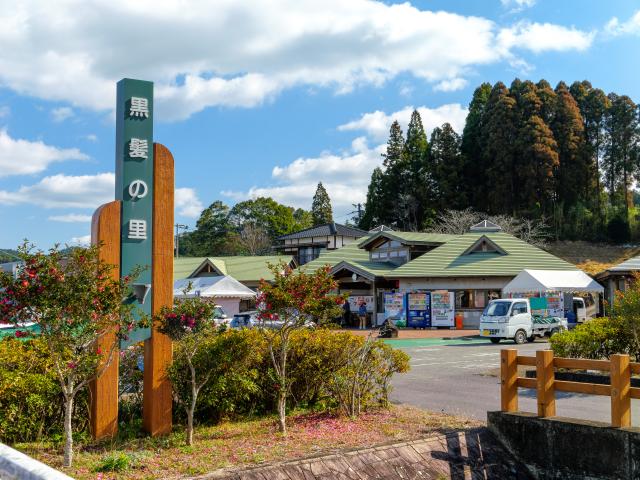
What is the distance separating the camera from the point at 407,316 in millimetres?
32062

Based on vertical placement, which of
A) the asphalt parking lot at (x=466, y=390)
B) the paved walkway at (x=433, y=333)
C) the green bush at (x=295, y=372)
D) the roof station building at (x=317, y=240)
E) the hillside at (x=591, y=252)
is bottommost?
the paved walkway at (x=433, y=333)

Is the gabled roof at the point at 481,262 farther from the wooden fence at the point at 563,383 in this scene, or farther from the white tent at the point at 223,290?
the wooden fence at the point at 563,383

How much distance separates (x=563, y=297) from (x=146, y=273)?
2407 centimetres

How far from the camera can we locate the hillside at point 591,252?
48.4 meters

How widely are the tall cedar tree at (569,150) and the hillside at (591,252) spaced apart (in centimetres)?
376

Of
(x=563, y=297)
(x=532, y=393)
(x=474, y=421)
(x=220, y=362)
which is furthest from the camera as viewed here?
(x=563, y=297)

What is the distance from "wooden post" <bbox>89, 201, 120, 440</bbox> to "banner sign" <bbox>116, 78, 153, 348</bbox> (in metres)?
0.12

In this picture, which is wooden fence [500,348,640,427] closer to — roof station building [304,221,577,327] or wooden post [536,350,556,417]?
wooden post [536,350,556,417]

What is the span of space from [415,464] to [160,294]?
3.73 m

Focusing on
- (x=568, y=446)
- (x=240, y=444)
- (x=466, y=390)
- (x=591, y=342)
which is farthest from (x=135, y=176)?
(x=591, y=342)

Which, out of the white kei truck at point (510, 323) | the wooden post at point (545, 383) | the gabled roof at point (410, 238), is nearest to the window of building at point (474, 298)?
the gabled roof at point (410, 238)

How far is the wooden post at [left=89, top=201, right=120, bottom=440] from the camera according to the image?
24.8 feet

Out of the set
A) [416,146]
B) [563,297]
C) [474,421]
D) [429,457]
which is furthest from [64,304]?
[416,146]

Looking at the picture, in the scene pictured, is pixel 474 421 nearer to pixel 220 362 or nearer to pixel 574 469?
pixel 574 469
